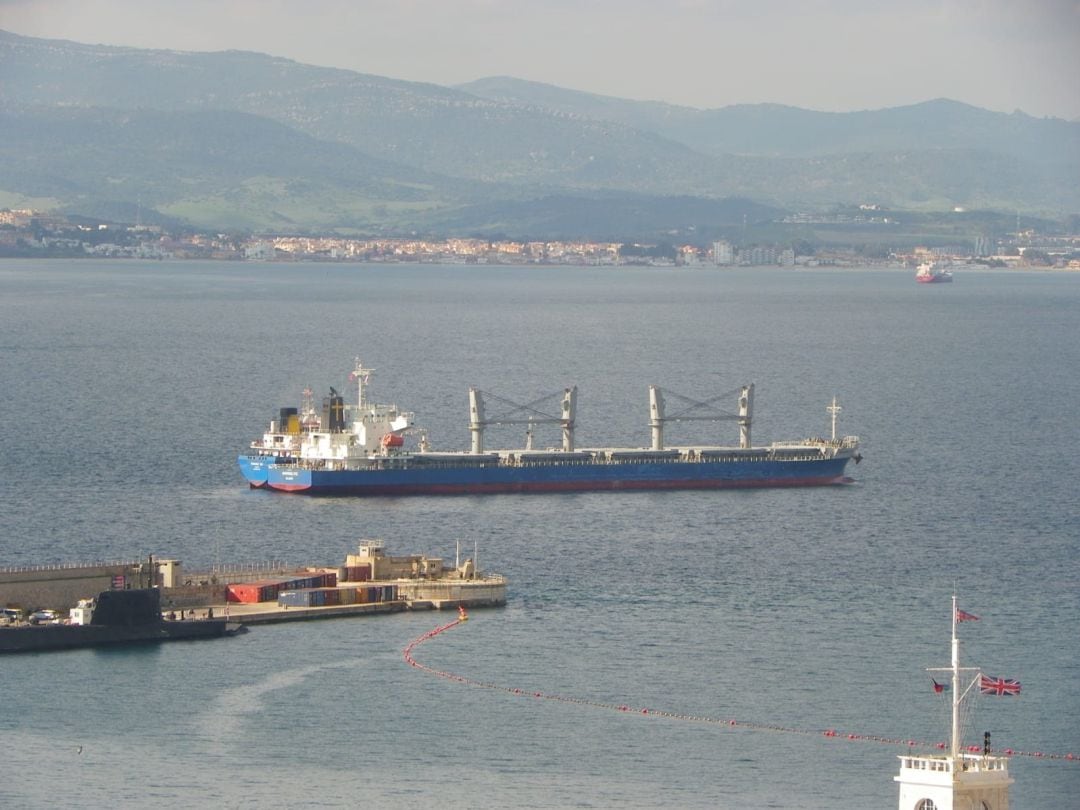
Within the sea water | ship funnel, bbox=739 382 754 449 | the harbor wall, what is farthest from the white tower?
ship funnel, bbox=739 382 754 449

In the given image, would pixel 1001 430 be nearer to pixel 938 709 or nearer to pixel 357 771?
pixel 938 709

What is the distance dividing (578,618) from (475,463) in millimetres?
28560

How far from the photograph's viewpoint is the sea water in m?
43.7

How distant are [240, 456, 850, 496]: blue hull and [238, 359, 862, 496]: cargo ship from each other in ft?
0.11

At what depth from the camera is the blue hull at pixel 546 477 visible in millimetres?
86438

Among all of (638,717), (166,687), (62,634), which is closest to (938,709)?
(638,717)

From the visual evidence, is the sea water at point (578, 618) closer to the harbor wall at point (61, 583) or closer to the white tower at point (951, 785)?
the harbor wall at point (61, 583)

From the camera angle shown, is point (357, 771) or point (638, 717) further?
point (638, 717)

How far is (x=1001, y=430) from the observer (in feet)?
352

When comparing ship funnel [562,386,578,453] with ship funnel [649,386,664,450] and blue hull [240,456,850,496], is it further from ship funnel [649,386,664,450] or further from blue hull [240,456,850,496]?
blue hull [240,456,850,496]

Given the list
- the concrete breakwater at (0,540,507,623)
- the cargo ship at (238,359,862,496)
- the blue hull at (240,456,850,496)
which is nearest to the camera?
the concrete breakwater at (0,540,507,623)

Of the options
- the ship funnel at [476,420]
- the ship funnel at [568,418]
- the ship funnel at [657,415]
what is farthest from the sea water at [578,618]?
the ship funnel at [568,418]

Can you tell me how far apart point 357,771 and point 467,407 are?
70124mm

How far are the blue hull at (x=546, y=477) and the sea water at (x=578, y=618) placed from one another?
1374 mm
